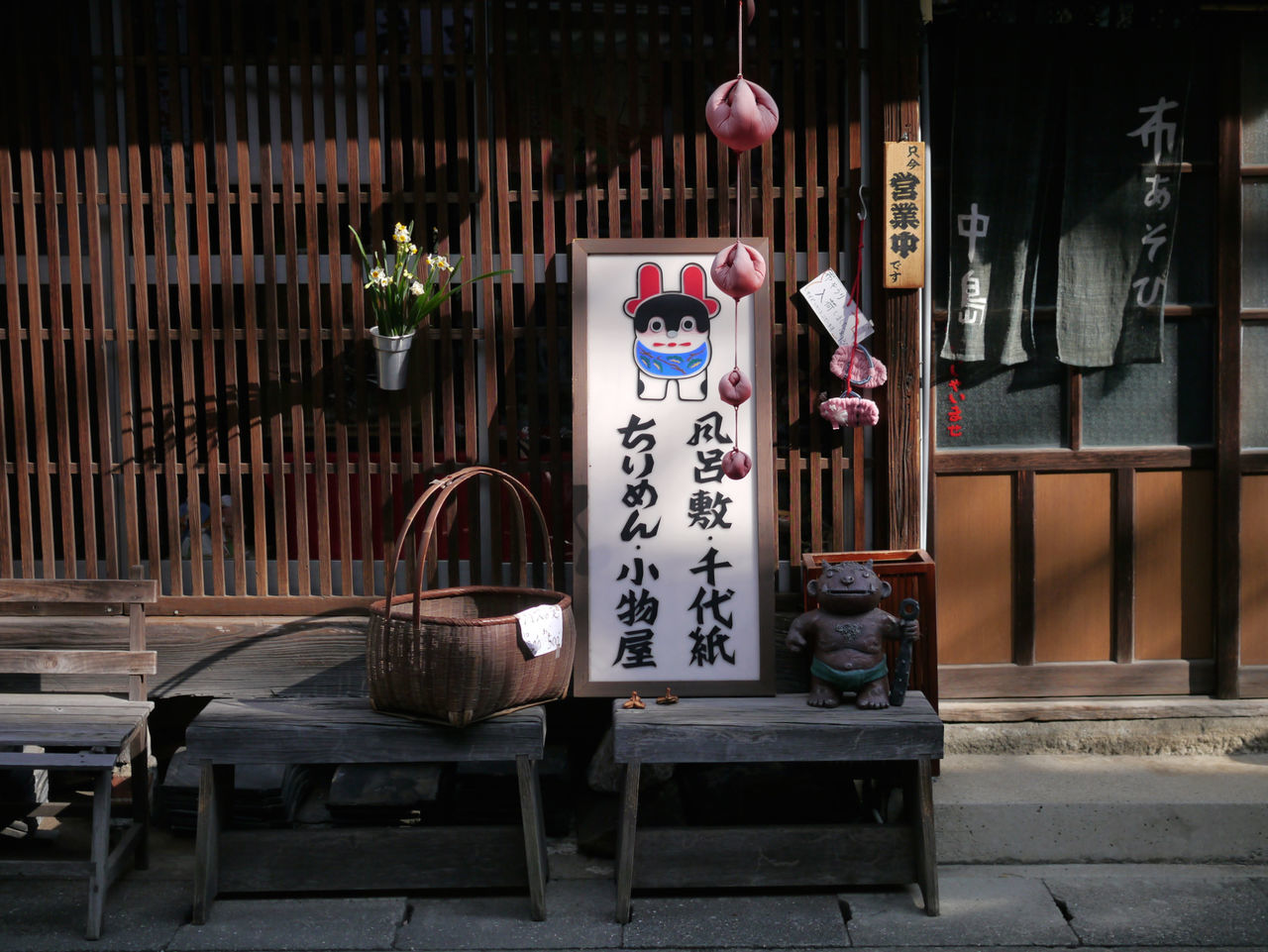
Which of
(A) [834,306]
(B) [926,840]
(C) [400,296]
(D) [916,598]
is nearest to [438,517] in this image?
(C) [400,296]

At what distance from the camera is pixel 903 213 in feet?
18.9

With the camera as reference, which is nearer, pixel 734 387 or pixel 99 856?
pixel 99 856

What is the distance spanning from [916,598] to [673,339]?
179 centimetres

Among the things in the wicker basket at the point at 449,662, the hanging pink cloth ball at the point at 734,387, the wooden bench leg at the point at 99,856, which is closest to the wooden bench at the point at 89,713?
the wooden bench leg at the point at 99,856

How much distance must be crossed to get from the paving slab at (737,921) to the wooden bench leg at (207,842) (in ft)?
6.12

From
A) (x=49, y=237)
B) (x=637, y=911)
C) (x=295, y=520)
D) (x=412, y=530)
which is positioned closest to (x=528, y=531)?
(x=412, y=530)

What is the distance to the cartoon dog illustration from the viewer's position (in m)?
5.68

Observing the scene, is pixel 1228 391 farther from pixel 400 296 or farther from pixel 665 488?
pixel 400 296

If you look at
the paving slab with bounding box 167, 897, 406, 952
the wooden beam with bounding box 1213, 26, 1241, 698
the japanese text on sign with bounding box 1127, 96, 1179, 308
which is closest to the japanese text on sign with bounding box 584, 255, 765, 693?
the paving slab with bounding box 167, 897, 406, 952

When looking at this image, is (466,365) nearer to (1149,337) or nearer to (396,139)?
(396,139)

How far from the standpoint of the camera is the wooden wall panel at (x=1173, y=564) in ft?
21.1

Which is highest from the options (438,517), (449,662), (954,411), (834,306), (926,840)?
(834,306)

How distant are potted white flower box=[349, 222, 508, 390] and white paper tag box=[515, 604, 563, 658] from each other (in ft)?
4.93

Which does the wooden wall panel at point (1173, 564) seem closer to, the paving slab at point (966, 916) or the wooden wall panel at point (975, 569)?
the wooden wall panel at point (975, 569)
